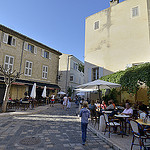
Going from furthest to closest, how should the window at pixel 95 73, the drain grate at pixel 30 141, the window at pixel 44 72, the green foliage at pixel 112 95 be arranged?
the window at pixel 44 72
the window at pixel 95 73
the green foliage at pixel 112 95
the drain grate at pixel 30 141

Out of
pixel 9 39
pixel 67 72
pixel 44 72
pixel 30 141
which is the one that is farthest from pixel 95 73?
pixel 67 72

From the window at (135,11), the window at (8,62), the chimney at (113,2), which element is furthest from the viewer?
the window at (8,62)

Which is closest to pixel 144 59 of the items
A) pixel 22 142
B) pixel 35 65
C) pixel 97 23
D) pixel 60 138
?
pixel 97 23

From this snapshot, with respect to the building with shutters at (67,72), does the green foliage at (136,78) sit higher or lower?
lower

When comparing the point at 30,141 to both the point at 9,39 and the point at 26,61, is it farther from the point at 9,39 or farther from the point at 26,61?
the point at 9,39

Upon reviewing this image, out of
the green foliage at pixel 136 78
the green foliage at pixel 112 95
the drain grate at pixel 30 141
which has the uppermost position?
the green foliage at pixel 136 78

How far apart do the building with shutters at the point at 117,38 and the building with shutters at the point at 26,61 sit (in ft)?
28.0

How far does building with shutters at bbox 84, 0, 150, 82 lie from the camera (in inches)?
454

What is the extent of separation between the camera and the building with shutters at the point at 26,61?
16.2 metres

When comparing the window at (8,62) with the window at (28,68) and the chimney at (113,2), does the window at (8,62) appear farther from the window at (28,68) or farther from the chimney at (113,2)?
the chimney at (113,2)

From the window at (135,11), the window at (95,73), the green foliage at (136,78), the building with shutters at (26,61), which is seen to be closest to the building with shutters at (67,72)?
the building with shutters at (26,61)

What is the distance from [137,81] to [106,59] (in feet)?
18.9

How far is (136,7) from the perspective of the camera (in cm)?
1233

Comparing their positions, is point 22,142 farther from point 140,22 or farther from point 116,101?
point 140,22
